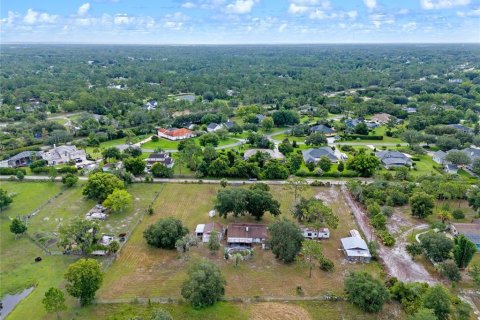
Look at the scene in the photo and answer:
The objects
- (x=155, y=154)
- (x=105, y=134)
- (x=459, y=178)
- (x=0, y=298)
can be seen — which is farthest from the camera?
(x=105, y=134)

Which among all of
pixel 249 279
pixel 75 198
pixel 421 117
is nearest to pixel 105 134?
pixel 75 198

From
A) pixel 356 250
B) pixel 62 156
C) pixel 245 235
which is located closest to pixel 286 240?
pixel 245 235

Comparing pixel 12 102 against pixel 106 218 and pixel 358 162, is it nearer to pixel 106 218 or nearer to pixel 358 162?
pixel 106 218

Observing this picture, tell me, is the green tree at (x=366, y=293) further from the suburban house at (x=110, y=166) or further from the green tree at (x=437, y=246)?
the suburban house at (x=110, y=166)

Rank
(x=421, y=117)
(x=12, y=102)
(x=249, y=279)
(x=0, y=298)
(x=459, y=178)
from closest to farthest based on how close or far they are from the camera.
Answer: (x=0, y=298) → (x=249, y=279) → (x=459, y=178) → (x=421, y=117) → (x=12, y=102)

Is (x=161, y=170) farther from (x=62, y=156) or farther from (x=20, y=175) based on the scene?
(x=20, y=175)

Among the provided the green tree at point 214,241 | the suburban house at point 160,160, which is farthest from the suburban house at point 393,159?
the green tree at point 214,241
